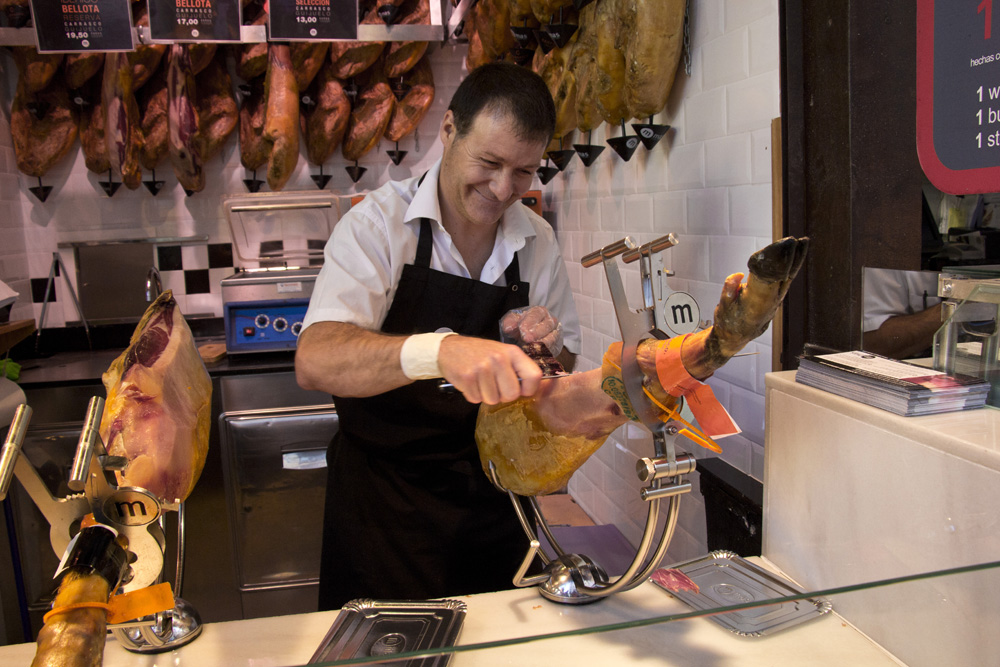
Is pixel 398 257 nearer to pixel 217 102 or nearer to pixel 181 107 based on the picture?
pixel 181 107

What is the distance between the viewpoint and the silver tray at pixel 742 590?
0.96 meters

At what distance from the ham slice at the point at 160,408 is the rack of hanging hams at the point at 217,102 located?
8.81ft

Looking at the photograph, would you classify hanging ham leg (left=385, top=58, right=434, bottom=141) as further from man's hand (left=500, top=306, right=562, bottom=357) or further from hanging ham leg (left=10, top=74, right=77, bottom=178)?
man's hand (left=500, top=306, right=562, bottom=357)

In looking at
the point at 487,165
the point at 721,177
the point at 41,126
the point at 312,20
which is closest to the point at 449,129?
the point at 487,165

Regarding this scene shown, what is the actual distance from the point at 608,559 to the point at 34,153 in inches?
152

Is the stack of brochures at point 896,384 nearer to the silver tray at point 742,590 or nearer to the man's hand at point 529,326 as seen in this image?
the silver tray at point 742,590

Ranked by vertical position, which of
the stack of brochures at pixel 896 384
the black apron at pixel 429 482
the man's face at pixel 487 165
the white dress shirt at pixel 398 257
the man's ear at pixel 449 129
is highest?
the man's ear at pixel 449 129

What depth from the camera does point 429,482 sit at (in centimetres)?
183

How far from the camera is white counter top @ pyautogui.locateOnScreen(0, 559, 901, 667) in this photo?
2.39ft

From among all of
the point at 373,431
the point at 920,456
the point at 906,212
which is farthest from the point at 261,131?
the point at 920,456

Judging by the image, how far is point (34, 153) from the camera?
12.4 ft

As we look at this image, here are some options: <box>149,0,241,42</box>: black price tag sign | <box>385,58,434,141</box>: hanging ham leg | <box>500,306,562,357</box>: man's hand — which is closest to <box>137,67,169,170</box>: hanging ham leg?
<box>149,0,241,42</box>: black price tag sign

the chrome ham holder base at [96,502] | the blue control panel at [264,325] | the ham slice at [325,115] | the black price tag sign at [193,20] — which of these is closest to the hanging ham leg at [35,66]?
the black price tag sign at [193,20]

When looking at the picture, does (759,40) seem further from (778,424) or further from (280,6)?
(280,6)
